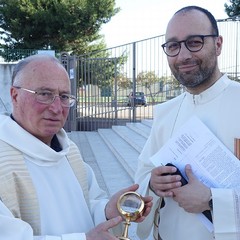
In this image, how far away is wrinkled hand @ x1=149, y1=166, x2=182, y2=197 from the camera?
1.63 metres

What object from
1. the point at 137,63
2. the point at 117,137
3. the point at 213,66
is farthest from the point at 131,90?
the point at 213,66

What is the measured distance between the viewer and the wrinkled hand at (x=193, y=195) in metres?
1.58

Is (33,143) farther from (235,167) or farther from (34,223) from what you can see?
(235,167)

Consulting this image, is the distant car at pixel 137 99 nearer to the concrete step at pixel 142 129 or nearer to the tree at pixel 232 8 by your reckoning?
the concrete step at pixel 142 129

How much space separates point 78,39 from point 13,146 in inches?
758

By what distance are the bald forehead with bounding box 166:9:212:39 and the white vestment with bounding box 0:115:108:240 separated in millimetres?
712

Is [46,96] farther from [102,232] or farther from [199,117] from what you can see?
[199,117]

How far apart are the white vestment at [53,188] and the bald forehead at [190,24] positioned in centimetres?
71

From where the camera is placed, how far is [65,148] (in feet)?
5.61

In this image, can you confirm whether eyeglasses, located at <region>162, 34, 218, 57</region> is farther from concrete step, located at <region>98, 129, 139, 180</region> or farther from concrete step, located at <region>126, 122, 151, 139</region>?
concrete step, located at <region>126, 122, 151, 139</region>

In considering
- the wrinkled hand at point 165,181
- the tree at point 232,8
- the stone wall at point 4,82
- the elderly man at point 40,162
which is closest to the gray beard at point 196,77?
the wrinkled hand at point 165,181

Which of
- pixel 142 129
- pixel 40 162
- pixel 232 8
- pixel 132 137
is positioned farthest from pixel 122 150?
pixel 232 8

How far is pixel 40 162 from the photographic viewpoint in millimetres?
1589

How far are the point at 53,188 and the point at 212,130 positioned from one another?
2.50 ft
